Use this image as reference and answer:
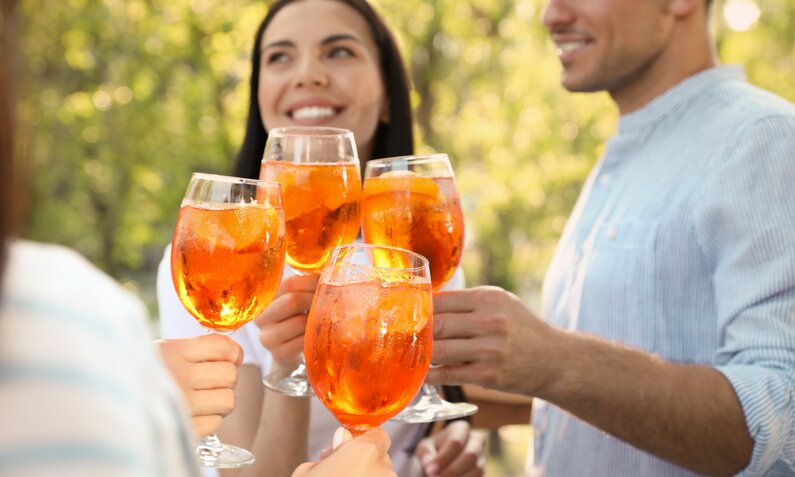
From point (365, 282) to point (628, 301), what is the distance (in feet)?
4.36

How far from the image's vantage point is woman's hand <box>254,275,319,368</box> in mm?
1991

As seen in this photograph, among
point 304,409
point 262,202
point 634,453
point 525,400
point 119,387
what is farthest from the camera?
point 525,400

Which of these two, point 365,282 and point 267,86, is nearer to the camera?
point 365,282

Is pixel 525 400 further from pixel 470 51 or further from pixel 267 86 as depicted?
pixel 470 51

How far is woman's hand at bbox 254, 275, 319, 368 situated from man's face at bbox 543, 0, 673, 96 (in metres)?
1.41

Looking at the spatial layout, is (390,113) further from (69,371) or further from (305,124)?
(69,371)

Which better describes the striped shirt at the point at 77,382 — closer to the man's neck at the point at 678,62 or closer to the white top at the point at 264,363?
the white top at the point at 264,363

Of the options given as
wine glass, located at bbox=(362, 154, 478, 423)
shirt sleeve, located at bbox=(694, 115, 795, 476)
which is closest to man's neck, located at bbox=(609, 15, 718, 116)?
shirt sleeve, located at bbox=(694, 115, 795, 476)

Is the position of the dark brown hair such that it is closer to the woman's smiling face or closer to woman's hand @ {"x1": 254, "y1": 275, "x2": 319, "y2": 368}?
the woman's smiling face

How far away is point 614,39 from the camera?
2.93 m

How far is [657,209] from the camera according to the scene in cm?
257

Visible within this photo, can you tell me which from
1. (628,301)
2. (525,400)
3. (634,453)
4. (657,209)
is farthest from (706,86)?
(525,400)

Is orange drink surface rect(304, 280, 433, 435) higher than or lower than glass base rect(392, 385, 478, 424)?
higher

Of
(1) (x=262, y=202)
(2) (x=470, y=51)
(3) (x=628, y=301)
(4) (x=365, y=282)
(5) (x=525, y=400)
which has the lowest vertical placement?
(5) (x=525, y=400)
